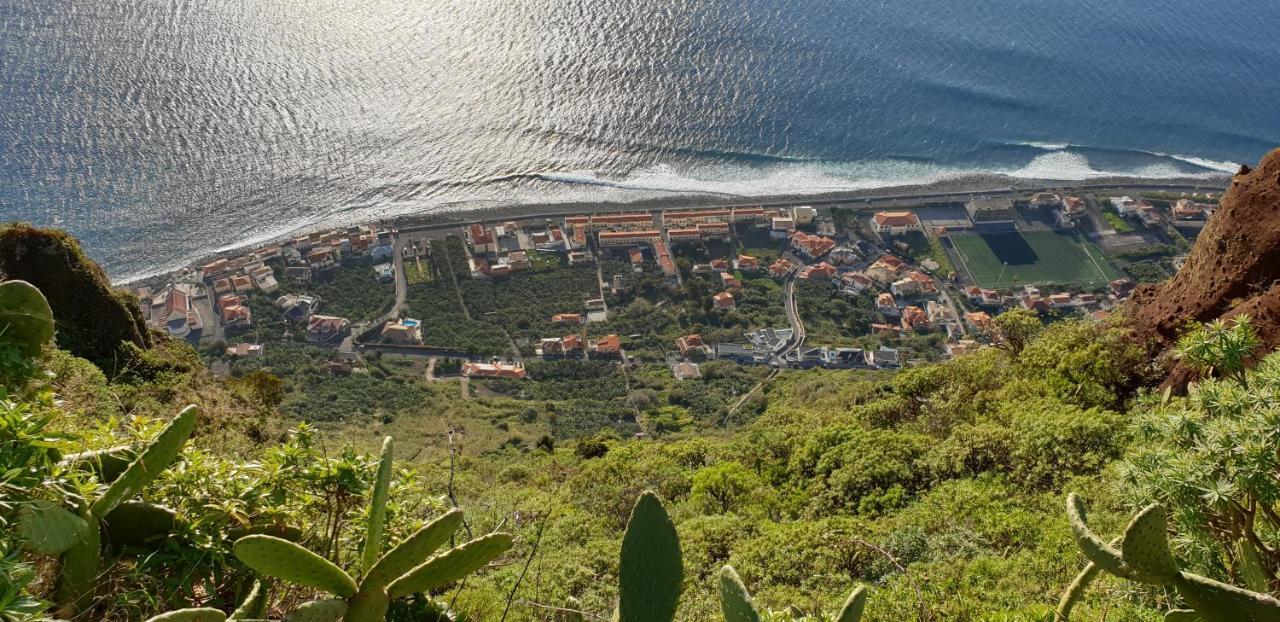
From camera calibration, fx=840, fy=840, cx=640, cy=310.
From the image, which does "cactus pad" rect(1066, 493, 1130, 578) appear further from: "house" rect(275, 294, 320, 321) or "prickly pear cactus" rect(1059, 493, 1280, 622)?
"house" rect(275, 294, 320, 321)

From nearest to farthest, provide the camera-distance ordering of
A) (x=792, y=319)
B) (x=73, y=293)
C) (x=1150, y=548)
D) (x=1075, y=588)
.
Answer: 1. (x=1150, y=548)
2. (x=1075, y=588)
3. (x=73, y=293)
4. (x=792, y=319)

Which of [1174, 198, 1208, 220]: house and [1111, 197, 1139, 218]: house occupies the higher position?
[1111, 197, 1139, 218]: house

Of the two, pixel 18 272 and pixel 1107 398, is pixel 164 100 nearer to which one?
pixel 18 272

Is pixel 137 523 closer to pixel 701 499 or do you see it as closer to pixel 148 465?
pixel 148 465

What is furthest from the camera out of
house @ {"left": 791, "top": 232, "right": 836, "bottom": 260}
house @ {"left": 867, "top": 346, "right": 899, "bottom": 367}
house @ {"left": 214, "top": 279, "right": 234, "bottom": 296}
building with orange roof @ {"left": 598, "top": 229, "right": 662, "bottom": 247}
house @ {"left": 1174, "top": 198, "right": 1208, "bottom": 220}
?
house @ {"left": 1174, "top": 198, "right": 1208, "bottom": 220}

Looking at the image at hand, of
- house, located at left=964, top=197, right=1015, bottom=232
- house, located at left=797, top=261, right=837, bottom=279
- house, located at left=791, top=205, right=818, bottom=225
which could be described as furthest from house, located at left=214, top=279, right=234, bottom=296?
house, located at left=964, top=197, right=1015, bottom=232

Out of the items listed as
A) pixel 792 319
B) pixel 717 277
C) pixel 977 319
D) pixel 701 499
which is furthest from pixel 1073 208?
pixel 701 499
